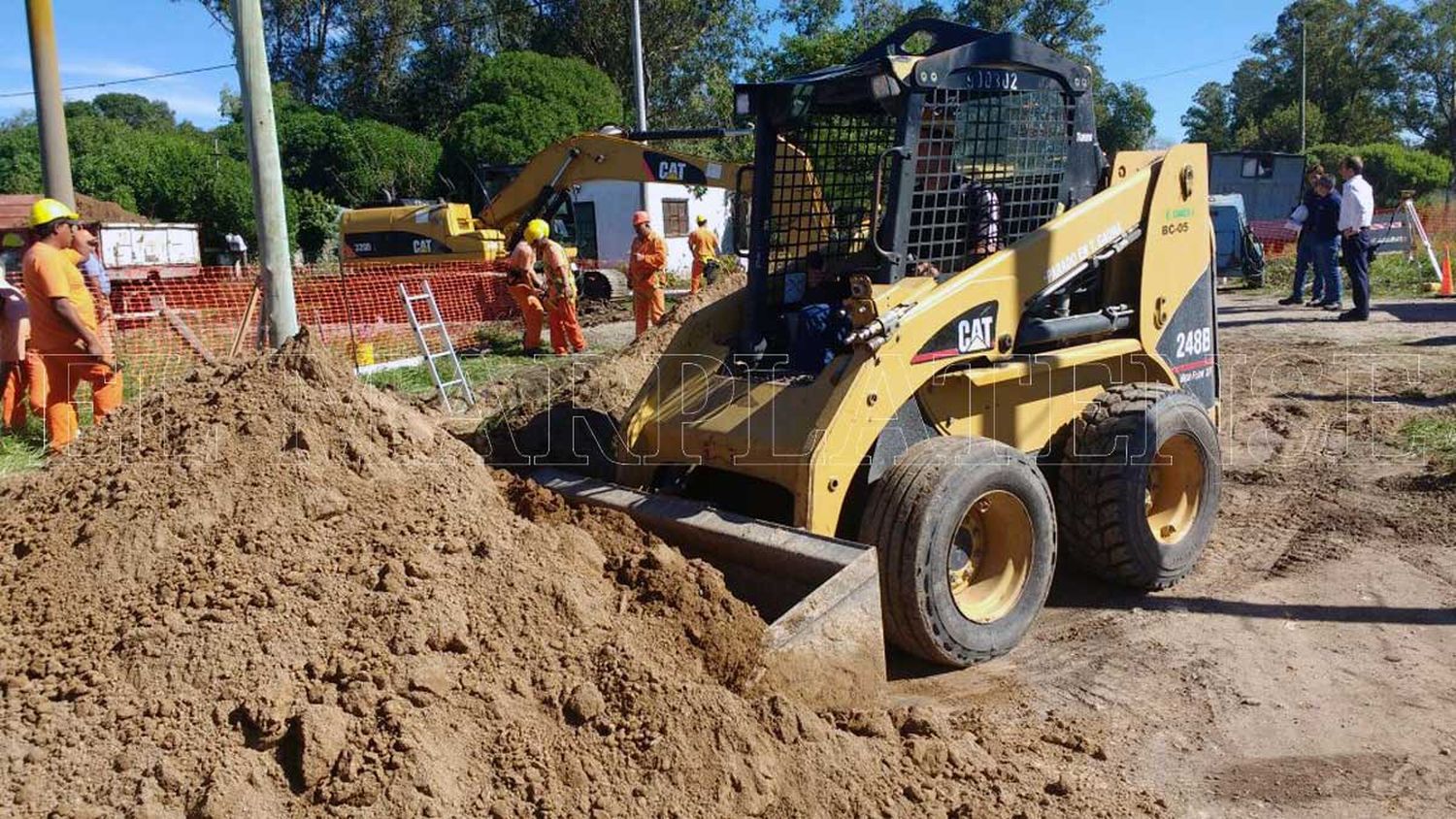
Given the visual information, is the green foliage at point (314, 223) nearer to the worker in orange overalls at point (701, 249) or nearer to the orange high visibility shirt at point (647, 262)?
the worker in orange overalls at point (701, 249)

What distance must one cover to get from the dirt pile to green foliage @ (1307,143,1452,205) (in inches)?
1388

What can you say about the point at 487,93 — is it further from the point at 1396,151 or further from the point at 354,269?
the point at 1396,151

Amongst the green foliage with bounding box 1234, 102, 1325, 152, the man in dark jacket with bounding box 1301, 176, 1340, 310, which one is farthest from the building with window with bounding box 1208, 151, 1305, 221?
the green foliage with bounding box 1234, 102, 1325, 152

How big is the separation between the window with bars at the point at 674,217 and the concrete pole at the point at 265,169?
21.0m

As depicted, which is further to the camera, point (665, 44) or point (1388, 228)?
point (665, 44)

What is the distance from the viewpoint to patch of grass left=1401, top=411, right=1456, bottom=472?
7368 mm

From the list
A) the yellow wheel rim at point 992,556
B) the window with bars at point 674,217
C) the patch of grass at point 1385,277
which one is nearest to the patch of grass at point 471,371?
the yellow wheel rim at point 992,556

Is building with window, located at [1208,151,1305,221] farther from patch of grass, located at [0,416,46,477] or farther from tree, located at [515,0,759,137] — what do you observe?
patch of grass, located at [0,416,46,477]

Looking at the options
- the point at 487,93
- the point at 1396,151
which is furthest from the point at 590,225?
the point at 1396,151

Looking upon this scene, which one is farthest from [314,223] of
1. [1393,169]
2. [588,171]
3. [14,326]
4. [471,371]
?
[1393,169]

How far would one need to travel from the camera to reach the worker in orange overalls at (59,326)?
6.46 m

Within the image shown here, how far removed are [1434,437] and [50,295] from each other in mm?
9031

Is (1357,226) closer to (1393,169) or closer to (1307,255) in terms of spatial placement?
(1307,255)

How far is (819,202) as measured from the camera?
5617mm
